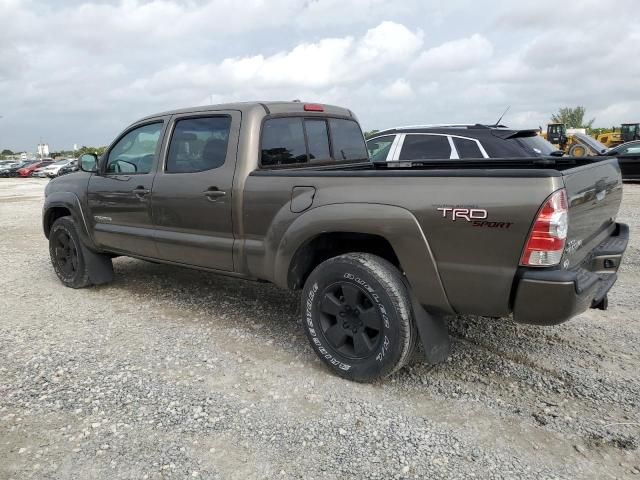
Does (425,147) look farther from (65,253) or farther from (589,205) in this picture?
(65,253)

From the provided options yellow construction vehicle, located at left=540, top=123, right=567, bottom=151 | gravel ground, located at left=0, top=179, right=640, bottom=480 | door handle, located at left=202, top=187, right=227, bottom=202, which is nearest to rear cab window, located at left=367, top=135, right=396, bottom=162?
gravel ground, located at left=0, top=179, right=640, bottom=480

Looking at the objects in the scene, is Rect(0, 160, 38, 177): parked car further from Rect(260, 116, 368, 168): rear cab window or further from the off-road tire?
Rect(260, 116, 368, 168): rear cab window

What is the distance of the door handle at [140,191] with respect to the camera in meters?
4.55

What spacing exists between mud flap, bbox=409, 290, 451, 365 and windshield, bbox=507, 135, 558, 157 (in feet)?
14.6

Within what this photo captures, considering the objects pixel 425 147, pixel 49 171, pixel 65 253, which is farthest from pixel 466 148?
pixel 49 171

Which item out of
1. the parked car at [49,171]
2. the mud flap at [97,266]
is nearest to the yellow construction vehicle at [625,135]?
the mud flap at [97,266]

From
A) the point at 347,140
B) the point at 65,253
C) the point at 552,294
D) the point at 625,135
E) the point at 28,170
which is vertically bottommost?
the point at 28,170

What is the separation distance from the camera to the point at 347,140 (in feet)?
15.9

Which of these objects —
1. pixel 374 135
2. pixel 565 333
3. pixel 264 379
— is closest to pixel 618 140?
pixel 374 135

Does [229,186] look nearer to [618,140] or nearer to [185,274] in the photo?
[185,274]

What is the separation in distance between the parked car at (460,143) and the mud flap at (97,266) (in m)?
3.50

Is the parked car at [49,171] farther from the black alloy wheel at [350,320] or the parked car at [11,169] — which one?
the black alloy wheel at [350,320]

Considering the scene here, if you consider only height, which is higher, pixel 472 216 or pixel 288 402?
pixel 472 216

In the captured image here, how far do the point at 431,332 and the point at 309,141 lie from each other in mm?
2004
